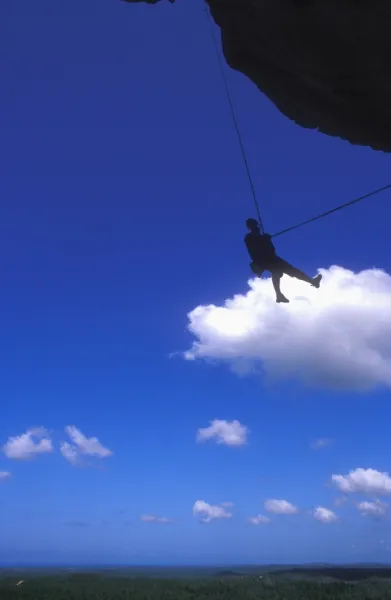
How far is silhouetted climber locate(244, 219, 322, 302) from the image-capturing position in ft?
27.1

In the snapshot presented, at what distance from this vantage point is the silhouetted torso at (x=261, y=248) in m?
8.24

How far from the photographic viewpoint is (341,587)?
51.0 meters

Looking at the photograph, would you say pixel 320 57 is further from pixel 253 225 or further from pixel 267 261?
pixel 267 261

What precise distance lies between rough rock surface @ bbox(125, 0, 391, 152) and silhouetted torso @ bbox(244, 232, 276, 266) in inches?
118

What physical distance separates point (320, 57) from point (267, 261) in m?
3.53

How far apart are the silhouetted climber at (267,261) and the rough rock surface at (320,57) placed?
2.92 m

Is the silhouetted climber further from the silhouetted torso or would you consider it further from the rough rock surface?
the rough rock surface

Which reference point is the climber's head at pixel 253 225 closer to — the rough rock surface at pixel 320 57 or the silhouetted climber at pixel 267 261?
the silhouetted climber at pixel 267 261

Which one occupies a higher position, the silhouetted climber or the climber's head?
the climber's head

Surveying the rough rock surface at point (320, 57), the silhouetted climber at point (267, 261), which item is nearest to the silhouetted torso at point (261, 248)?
the silhouetted climber at point (267, 261)

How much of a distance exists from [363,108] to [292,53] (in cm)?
177

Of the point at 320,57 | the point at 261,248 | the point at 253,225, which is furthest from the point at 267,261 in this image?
the point at 320,57

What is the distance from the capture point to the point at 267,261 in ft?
27.2

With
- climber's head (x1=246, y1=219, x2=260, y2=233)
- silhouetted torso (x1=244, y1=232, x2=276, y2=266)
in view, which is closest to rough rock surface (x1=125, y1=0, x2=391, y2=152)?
climber's head (x1=246, y1=219, x2=260, y2=233)
